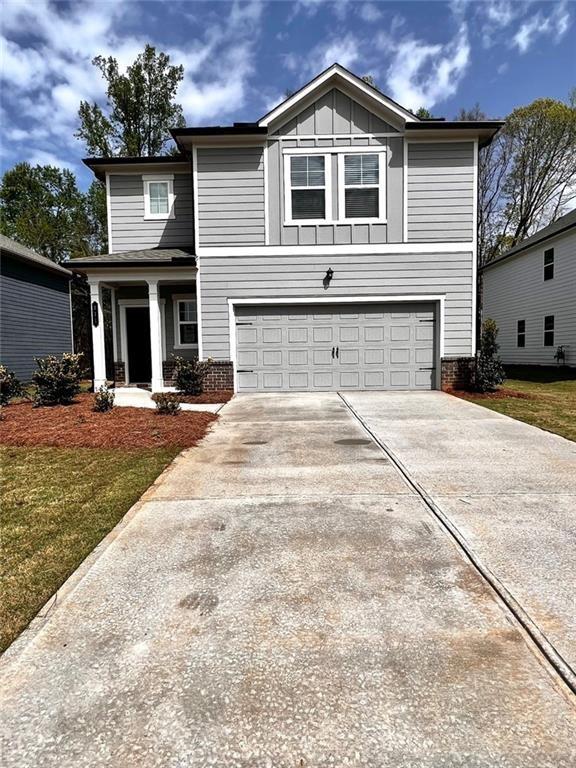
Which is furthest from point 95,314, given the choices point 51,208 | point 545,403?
point 51,208

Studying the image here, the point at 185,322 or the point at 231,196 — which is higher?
the point at 231,196

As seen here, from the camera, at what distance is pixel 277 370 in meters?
12.3

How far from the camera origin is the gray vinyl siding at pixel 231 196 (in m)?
11.9

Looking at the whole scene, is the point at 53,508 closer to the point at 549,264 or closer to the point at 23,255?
the point at 23,255

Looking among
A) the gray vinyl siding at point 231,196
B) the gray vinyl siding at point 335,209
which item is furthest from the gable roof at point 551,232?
the gray vinyl siding at point 231,196

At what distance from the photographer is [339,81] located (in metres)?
11.6

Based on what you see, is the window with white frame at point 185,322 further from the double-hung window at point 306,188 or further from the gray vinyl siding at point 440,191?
the gray vinyl siding at point 440,191

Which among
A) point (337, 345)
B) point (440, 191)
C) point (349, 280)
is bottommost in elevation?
point (337, 345)

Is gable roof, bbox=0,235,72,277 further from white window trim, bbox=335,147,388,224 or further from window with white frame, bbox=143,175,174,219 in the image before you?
white window trim, bbox=335,147,388,224

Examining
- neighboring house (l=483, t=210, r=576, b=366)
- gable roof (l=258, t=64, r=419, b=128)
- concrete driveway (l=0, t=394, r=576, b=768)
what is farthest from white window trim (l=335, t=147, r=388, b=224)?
neighboring house (l=483, t=210, r=576, b=366)

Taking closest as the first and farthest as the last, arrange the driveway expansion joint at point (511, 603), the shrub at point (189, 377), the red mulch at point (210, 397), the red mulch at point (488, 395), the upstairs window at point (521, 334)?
the driveway expansion joint at point (511, 603), the red mulch at point (210, 397), the red mulch at point (488, 395), the shrub at point (189, 377), the upstairs window at point (521, 334)

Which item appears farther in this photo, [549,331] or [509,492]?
[549,331]

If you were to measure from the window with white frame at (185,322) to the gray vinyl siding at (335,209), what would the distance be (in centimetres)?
332

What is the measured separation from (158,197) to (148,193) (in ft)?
0.99
